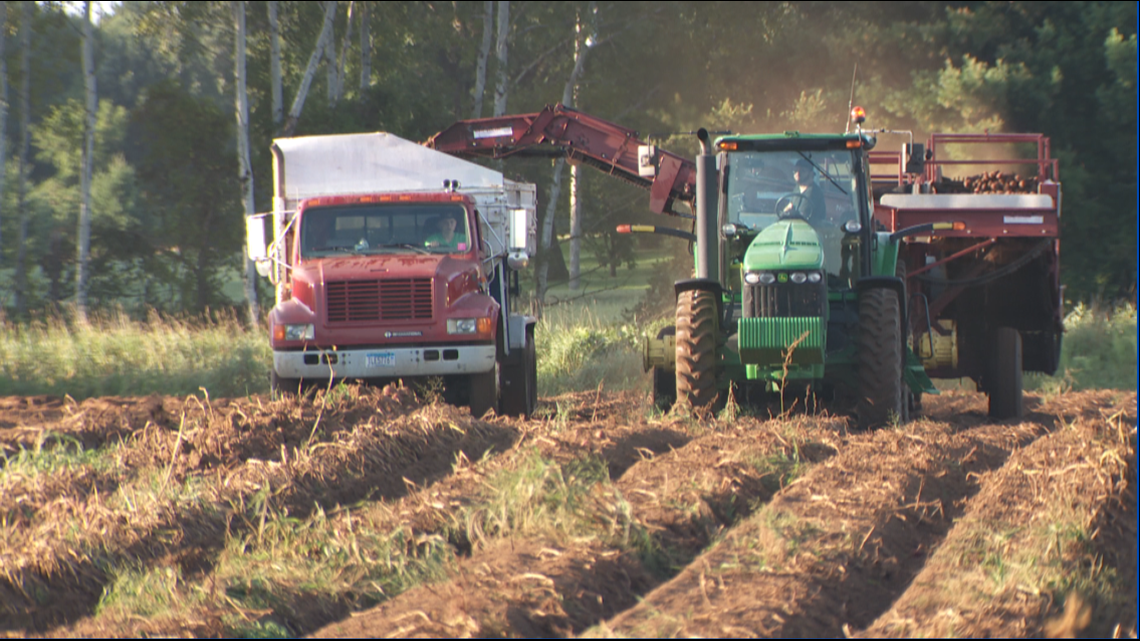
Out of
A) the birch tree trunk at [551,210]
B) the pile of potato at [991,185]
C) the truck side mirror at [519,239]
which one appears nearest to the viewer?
the truck side mirror at [519,239]

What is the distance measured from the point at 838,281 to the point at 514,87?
2329 centimetres

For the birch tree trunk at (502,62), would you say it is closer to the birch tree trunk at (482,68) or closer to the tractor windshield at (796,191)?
the birch tree trunk at (482,68)

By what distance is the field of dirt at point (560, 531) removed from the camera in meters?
4.84

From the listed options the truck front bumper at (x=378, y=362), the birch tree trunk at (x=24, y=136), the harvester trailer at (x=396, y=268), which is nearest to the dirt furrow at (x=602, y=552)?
the truck front bumper at (x=378, y=362)

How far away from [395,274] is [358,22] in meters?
21.5

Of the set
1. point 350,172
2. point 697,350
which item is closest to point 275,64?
point 350,172

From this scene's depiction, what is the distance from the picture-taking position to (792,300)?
991 cm

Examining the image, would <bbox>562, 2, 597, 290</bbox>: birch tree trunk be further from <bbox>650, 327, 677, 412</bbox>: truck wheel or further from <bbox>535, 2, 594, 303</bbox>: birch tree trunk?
<bbox>650, 327, 677, 412</bbox>: truck wheel

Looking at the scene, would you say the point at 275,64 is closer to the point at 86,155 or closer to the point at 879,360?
the point at 86,155

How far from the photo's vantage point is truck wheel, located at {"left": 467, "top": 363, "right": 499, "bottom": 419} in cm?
1115

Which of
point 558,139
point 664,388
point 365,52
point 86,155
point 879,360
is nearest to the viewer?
point 879,360

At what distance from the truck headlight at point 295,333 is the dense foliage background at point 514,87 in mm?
11511

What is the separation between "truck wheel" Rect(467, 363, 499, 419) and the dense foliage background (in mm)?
12447

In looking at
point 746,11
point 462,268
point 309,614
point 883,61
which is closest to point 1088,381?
point 462,268
